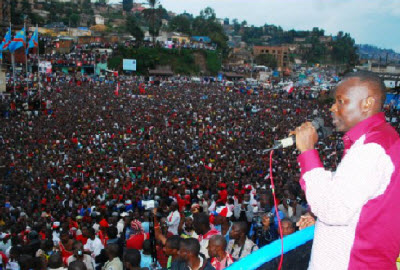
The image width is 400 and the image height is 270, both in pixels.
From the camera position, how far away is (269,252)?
1.65m

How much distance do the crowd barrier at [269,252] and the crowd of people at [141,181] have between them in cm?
108

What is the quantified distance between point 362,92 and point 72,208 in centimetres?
696

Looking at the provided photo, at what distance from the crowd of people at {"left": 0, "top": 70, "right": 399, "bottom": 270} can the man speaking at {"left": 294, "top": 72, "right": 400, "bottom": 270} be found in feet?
4.78

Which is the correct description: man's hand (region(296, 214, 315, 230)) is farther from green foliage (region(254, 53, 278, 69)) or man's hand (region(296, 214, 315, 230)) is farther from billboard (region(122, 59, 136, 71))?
green foliage (region(254, 53, 278, 69))

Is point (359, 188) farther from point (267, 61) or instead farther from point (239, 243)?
point (267, 61)

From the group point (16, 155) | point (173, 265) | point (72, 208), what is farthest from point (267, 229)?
point (16, 155)

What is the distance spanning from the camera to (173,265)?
9.37 ft

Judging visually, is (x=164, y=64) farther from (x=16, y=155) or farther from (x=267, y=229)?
(x=267, y=229)

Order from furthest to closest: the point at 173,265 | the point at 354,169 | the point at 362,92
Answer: the point at 173,265 → the point at 362,92 → the point at 354,169

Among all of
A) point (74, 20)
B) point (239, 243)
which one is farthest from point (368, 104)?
point (74, 20)

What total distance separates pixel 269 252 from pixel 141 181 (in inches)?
318

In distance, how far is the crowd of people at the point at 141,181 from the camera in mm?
4117

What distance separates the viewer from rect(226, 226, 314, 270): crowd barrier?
157 centimetres

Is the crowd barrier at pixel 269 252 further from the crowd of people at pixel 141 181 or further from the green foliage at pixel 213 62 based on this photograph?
the green foliage at pixel 213 62
